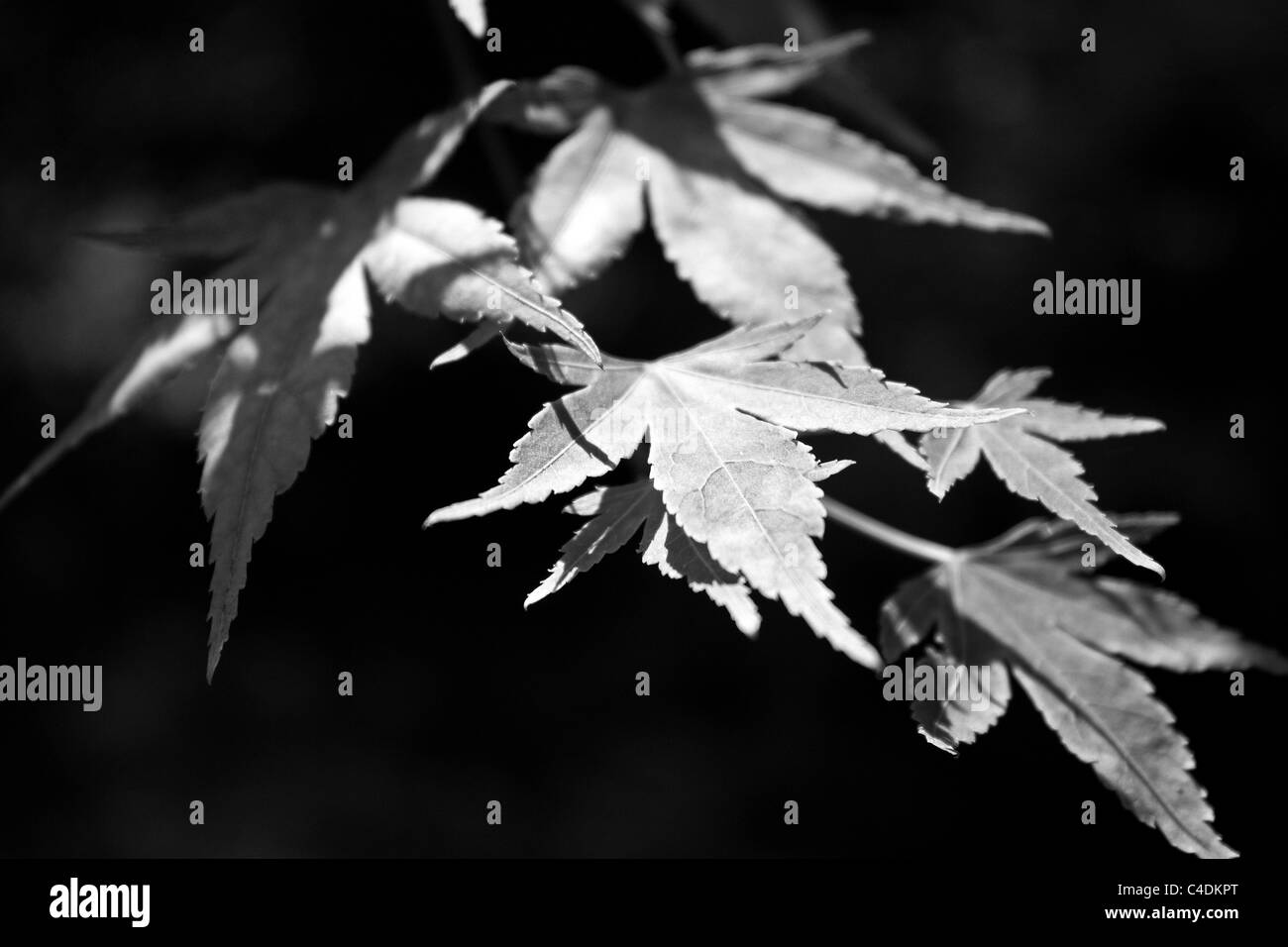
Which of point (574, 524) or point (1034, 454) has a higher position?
point (574, 524)

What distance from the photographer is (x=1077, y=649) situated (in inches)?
36.1

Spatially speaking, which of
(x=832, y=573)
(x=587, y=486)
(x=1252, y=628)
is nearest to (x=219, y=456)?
(x=587, y=486)

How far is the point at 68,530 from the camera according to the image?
7.04 feet

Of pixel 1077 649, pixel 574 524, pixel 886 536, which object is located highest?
pixel 574 524

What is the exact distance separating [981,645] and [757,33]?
2.40 ft

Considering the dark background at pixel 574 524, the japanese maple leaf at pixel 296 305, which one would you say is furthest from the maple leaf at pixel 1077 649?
the dark background at pixel 574 524

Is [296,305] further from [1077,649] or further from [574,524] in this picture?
[574,524]

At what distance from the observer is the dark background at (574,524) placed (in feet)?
6.26

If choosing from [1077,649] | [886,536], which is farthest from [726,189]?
[1077,649]

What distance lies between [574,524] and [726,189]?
1.15m

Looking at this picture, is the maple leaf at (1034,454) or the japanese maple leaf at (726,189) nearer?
the maple leaf at (1034,454)

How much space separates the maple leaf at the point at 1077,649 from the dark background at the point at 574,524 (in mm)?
1078

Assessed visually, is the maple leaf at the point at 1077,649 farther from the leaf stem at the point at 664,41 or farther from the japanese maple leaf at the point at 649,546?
the leaf stem at the point at 664,41

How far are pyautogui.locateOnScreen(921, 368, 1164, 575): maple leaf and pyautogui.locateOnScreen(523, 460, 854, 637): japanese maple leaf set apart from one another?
0.45 ft
